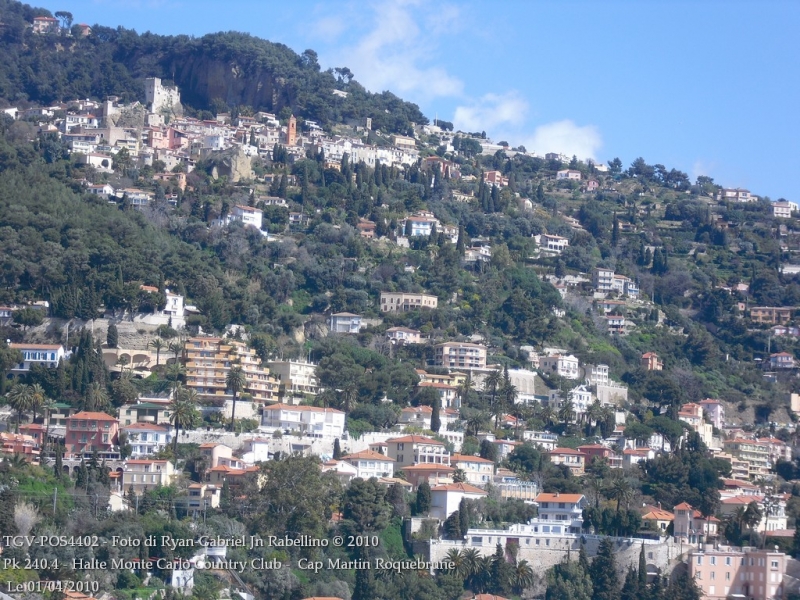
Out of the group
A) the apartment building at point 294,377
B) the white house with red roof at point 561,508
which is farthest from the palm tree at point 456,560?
the apartment building at point 294,377

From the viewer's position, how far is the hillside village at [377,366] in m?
61.5

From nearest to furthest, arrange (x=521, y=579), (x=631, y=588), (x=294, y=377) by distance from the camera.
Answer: (x=631, y=588) < (x=521, y=579) < (x=294, y=377)

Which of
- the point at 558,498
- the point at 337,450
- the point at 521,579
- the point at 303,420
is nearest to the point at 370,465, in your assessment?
the point at 337,450

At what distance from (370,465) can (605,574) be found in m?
11.4

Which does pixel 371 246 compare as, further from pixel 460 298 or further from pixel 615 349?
pixel 615 349

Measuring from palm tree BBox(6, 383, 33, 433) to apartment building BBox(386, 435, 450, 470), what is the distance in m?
15.6

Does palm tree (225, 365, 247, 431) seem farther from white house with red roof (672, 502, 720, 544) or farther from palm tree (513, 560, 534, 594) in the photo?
white house with red roof (672, 502, 720, 544)

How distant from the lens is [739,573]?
62719 mm

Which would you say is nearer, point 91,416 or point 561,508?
point 91,416

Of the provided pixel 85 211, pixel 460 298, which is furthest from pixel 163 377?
pixel 460 298

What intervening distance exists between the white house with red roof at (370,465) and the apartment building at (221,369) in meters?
6.97

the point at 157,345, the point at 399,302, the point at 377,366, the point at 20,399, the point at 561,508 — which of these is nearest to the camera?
the point at 20,399

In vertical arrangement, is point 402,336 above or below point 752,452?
above

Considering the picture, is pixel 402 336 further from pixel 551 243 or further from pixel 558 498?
pixel 551 243
